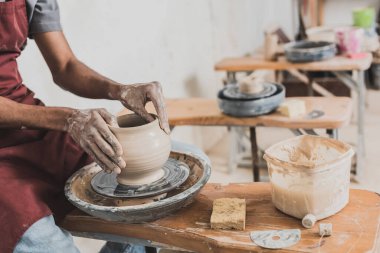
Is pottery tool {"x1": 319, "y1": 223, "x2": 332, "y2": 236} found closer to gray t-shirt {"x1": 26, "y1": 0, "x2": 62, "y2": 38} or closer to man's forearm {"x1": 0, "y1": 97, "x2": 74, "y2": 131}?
man's forearm {"x1": 0, "y1": 97, "x2": 74, "y2": 131}

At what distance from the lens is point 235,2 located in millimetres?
4559

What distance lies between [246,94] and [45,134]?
128cm

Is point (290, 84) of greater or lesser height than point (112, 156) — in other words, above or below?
below

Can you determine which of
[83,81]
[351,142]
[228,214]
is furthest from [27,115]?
[351,142]

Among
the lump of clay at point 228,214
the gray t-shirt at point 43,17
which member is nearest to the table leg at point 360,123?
the lump of clay at point 228,214

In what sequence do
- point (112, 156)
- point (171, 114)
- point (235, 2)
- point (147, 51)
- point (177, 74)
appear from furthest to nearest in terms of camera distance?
1. point (235, 2)
2. point (177, 74)
3. point (147, 51)
4. point (171, 114)
5. point (112, 156)

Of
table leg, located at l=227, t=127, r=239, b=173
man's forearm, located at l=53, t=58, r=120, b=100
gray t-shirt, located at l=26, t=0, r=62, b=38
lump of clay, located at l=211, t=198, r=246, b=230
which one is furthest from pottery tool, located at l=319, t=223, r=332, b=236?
table leg, located at l=227, t=127, r=239, b=173

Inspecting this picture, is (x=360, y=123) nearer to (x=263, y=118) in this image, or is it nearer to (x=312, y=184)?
(x=263, y=118)

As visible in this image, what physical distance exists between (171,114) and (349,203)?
5.09 feet

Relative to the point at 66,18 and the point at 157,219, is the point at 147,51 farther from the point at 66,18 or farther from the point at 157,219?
the point at 157,219

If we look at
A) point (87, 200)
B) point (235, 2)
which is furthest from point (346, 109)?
point (235, 2)

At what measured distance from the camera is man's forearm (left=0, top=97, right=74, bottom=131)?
4.37 ft

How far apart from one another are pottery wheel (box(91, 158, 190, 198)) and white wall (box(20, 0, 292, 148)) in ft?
3.11

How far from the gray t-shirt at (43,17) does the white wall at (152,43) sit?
46cm
